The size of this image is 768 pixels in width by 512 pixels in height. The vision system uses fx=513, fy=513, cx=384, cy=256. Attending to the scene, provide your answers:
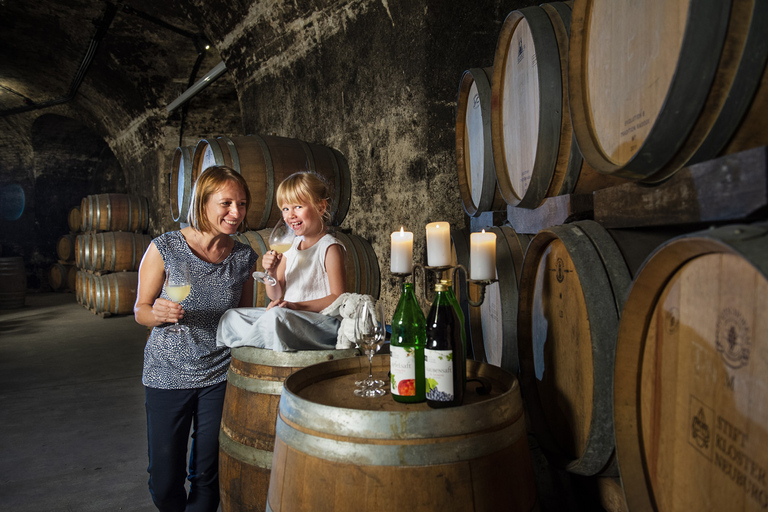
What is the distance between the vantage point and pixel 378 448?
1109 mm

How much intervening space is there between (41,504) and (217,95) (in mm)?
7040

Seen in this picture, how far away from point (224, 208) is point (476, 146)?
1239 millimetres

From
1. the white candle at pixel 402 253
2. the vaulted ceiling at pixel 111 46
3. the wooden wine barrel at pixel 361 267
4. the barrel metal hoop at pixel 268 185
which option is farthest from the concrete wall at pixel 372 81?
the white candle at pixel 402 253

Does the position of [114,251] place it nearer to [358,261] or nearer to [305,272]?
[358,261]

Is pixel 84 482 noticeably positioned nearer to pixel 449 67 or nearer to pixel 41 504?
pixel 41 504

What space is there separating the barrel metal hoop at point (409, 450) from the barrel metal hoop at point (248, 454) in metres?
0.74

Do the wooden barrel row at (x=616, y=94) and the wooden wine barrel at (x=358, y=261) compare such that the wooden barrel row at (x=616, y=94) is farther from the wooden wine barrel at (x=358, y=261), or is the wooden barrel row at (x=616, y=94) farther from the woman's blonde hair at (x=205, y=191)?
the wooden wine barrel at (x=358, y=261)

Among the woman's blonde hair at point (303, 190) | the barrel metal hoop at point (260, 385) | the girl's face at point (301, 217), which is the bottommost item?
the barrel metal hoop at point (260, 385)

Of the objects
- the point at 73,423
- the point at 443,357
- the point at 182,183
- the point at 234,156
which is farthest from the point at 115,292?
the point at 443,357

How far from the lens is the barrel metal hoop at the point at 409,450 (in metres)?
1.10

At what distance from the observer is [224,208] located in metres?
2.17

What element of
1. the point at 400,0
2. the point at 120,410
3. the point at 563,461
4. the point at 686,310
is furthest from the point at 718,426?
the point at 120,410

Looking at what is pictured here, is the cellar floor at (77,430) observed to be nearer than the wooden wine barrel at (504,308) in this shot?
No

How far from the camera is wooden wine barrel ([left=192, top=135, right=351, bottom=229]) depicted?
4.00 meters
